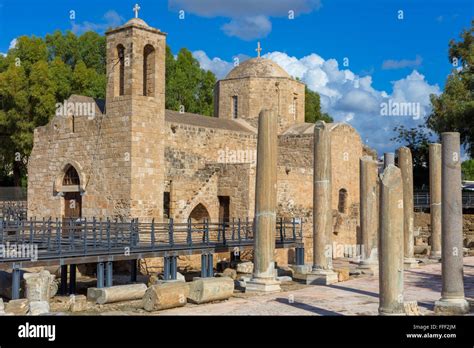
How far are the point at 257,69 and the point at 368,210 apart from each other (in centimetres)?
1335

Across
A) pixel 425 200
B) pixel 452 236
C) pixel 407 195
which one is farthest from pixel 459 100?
pixel 452 236

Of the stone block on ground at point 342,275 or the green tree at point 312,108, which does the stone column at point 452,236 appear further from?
the green tree at point 312,108

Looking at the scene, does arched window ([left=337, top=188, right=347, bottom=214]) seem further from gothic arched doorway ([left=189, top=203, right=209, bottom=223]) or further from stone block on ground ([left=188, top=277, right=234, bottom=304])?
stone block on ground ([left=188, top=277, right=234, bottom=304])

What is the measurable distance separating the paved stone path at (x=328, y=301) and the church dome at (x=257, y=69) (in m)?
15.6

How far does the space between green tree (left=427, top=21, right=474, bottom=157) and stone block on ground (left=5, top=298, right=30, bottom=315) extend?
23.1 m

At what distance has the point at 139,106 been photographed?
20.6 meters

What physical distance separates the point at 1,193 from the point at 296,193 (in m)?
19.5

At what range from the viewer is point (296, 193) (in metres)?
24.7

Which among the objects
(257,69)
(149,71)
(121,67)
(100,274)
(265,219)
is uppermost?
(257,69)

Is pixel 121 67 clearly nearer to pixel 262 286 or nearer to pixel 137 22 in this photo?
pixel 137 22

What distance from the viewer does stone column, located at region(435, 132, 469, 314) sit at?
36.5 feet

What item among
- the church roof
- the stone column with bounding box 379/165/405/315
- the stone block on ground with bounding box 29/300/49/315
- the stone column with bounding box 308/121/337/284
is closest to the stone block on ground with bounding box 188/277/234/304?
the stone block on ground with bounding box 29/300/49/315
